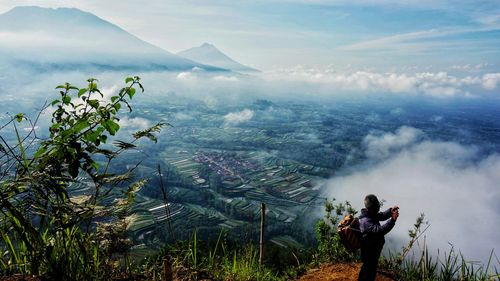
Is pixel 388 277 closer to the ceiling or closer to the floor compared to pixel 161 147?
closer to the ceiling

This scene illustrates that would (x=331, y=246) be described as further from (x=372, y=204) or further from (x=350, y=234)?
(x=372, y=204)

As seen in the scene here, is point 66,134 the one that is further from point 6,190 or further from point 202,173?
point 202,173

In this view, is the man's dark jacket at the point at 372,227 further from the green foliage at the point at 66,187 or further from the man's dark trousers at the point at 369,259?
the green foliage at the point at 66,187

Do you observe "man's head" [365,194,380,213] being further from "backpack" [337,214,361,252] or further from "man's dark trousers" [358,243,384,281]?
"man's dark trousers" [358,243,384,281]

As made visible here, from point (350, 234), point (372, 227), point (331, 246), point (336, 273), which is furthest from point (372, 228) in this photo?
point (331, 246)

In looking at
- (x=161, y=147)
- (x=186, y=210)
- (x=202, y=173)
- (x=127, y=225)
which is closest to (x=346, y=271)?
(x=127, y=225)

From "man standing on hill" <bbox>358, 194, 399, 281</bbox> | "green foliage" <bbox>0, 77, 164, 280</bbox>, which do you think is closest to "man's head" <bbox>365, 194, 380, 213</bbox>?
"man standing on hill" <bbox>358, 194, 399, 281</bbox>
